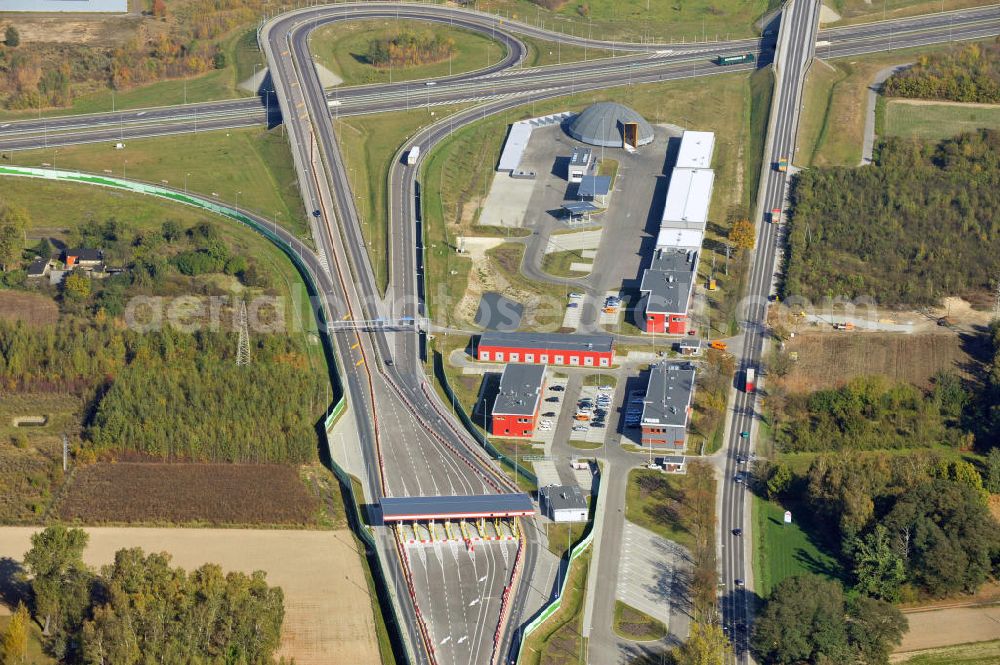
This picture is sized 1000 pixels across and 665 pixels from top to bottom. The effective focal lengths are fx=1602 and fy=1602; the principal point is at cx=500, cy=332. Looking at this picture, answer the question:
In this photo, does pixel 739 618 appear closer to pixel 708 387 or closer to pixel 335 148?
pixel 708 387

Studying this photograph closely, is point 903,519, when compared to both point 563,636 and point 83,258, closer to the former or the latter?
point 563,636

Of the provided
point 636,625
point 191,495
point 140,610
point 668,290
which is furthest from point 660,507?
point 140,610

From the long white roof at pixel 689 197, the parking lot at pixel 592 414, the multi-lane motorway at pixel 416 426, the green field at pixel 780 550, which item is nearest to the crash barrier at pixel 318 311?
the multi-lane motorway at pixel 416 426

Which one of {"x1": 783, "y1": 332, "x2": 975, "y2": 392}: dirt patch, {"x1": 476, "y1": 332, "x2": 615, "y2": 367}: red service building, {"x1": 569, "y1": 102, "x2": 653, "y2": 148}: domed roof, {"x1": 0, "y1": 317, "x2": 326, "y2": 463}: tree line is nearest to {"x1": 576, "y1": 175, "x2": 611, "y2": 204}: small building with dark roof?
{"x1": 569, "y1": 102, "x2": 653, "y2": 148}: domed roof

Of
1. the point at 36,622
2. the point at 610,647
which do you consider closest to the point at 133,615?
the point at 36,622

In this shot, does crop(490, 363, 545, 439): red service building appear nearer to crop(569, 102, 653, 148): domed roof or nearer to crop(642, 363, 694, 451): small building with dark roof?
crop(642, 363, 694, 451): small building with dark roof

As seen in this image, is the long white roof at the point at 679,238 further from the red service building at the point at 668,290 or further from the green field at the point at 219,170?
the green field at the point at 219,170

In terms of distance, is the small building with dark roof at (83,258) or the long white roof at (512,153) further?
the long white roof at (512,153)
